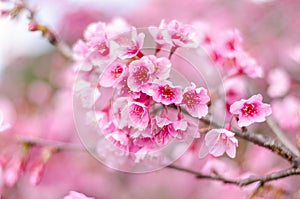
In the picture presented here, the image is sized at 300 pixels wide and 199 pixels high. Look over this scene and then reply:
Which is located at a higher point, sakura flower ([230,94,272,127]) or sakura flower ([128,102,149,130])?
sakura flower ([230,94,272,127])

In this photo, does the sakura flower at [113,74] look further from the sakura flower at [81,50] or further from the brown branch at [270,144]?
the brown branch at [270,144]

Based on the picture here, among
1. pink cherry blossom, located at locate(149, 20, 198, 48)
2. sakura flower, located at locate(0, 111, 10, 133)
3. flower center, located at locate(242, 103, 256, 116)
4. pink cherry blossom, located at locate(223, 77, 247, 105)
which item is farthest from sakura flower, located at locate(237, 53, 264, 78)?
sakura flower, located at locate(0, 111, 10, 133)

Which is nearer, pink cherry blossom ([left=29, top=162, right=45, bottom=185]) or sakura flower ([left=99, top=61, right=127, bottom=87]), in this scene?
sakura flower ([left=99, top=61, right=127, bottom=87])

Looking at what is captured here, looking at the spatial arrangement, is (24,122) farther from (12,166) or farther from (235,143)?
(235,143)

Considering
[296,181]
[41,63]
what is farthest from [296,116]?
[41,63]

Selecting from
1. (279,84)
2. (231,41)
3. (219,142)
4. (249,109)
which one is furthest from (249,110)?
(279,84)

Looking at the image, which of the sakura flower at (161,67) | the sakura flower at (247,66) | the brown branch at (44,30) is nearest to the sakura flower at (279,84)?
the sakura flower at (247,66)

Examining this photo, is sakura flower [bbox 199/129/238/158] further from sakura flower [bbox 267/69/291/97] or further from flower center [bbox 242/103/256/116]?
sakura flower [bbox 267/69/291/97]
